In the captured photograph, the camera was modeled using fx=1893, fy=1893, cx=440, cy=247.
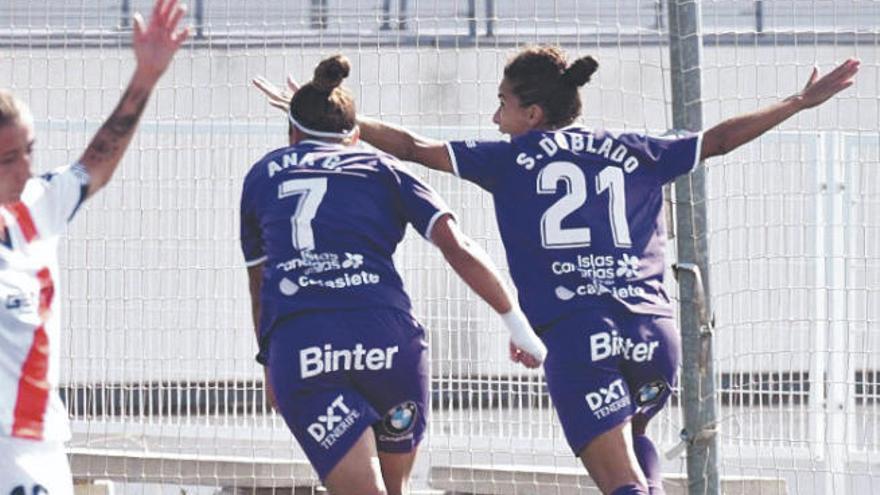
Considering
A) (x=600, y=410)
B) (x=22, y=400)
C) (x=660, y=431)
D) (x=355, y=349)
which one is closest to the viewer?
(x=22, y=400)

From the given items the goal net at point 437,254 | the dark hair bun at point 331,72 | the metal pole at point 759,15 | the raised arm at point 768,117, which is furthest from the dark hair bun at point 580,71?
the metal pole at point 759,15

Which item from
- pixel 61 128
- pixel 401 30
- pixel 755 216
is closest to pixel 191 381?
pixel 61 128

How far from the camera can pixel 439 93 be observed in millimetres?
9125

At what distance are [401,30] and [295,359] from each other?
325 centimetres

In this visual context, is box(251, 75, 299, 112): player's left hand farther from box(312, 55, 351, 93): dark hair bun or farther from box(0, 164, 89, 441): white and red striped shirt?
box(0, 164, 89, 441): white and red striped shirt

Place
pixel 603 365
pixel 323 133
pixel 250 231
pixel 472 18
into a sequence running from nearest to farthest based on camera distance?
pixel 323 133
pixel 250 231
pixel 603 365
pixel 472 18

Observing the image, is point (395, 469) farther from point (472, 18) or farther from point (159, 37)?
point (472, 18)

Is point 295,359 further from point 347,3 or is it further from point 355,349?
point 347,3

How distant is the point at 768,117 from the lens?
7.21 meters

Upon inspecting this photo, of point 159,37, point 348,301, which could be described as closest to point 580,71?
point 348,301

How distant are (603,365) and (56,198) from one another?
7.92ft

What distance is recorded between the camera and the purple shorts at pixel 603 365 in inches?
270

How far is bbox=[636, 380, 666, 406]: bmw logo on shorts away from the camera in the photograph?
704 centimetres

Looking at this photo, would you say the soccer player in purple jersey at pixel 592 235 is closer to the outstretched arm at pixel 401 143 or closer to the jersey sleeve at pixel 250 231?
the outstretched arm at pixel 401 143
